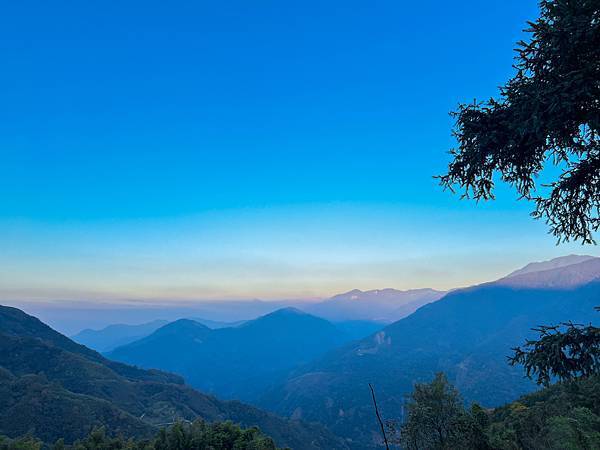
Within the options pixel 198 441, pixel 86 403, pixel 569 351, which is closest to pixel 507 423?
pixel 569 351

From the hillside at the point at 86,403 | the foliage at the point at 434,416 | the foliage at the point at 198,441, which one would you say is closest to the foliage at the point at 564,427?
the foliage at the point at 434,416

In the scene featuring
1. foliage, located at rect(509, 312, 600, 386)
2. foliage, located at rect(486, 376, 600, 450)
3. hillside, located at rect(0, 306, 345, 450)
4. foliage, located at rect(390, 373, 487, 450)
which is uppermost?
foliage, located at rect(509, 312, 600, 386)

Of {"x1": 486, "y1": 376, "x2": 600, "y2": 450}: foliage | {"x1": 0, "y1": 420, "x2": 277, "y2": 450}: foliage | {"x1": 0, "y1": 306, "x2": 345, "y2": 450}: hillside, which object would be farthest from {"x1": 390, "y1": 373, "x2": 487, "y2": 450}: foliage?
{"x1": 0, "y1": 306, "x2": 345, "y2": 450}: hillside

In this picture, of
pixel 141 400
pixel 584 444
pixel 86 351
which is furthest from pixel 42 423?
pixel 86 351

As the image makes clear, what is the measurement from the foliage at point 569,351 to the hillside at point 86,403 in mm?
103215

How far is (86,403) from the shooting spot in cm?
9525

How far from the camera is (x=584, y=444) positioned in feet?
25.2

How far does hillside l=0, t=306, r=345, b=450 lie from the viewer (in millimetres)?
84938

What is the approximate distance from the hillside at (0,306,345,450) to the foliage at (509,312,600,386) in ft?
339

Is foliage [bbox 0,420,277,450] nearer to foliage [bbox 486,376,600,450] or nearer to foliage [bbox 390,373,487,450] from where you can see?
foliage [bbox 390,373,487,450]

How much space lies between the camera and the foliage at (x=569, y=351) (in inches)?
225

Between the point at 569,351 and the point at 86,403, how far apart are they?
119309mm

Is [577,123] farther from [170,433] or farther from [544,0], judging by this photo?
[170,433]

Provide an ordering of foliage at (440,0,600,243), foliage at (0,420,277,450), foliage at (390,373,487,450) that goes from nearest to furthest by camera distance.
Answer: foliage at (440,0,600,243) < foliage at (390,373,487,450) < foliage at (0,420,277,450)
